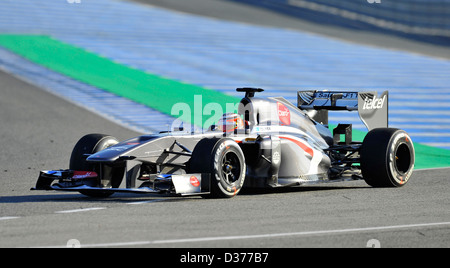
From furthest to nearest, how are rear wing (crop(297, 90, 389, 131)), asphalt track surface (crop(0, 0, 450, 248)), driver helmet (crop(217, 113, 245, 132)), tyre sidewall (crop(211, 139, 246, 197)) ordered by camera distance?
rear wing (crop(297, 90, 389, 131))
driver helmet (crop(217, 113, 245, 132))
tyre sidewall (crop(211, 139, 246, 197))
asphalt track surface (crop(0, 0, 450, 248))

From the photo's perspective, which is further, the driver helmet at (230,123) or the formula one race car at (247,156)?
the driver helmet at (230,123)

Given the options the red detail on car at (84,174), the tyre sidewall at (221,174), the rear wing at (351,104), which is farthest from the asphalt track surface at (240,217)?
the rear wing at (351,104)

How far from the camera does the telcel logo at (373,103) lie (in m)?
12.3

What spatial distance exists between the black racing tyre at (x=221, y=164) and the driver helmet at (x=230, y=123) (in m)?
0.86

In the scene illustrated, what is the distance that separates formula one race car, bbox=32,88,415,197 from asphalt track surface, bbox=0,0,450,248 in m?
0.21

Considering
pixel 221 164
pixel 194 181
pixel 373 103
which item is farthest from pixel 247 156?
pixel 373 103

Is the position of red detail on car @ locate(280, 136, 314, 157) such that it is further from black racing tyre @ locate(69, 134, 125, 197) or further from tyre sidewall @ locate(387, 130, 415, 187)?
black racing tyre @ locate(69, 134, 125, 197)

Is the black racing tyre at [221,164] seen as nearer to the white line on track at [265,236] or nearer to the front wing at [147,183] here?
the front wing at [147,183]

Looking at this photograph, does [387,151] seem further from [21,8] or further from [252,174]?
[21,8]

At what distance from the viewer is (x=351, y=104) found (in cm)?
1237

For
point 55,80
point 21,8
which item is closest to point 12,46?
point 55,80

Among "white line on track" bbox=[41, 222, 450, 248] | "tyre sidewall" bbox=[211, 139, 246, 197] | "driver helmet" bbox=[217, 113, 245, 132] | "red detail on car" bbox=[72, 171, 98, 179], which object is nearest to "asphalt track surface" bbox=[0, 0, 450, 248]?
"white line on track" bbox=[41, 222, 450, 248]

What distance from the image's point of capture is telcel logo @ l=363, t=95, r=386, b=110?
40.2 feet

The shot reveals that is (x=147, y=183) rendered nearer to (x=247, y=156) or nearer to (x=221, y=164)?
(x=221, y=164)
